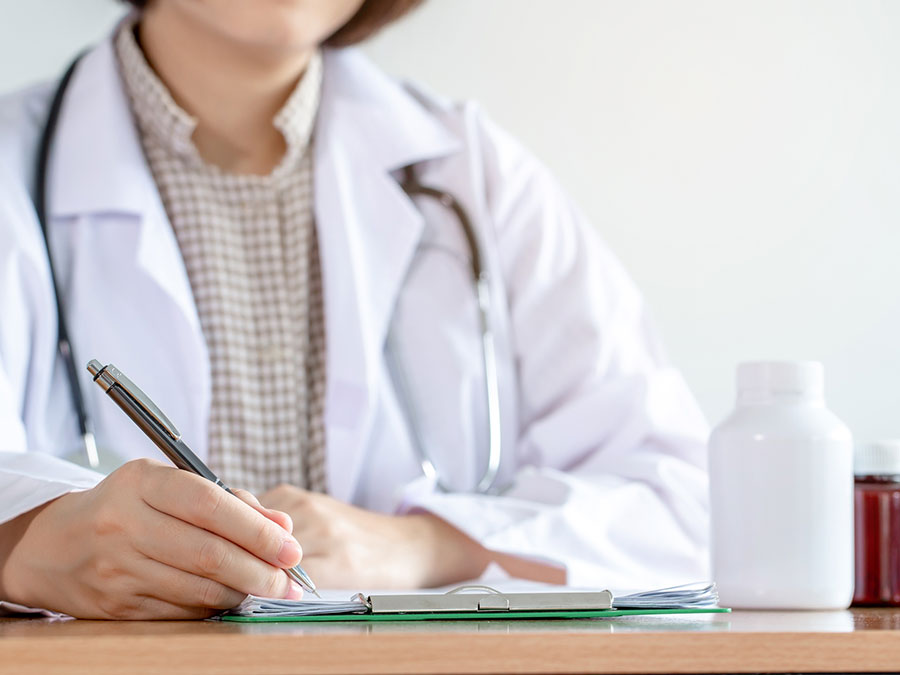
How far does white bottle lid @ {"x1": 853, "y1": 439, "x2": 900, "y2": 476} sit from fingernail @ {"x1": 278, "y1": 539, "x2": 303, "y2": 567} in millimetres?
336

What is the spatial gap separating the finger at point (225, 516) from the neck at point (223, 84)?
746mm

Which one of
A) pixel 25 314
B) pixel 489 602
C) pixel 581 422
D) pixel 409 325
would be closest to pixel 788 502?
pixel 489 602

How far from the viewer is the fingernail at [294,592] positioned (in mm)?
505

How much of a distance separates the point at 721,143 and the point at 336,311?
0.85m

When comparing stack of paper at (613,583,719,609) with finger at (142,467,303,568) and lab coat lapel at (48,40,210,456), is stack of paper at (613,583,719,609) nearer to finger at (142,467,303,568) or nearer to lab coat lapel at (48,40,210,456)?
finger at (142,467,303,568)

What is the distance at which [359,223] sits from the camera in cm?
114

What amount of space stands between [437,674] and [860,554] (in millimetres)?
351

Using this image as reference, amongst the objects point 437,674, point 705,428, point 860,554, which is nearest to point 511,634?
point 437,674

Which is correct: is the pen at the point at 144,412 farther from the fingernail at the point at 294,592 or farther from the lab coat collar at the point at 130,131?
the lab coat collar at the point at 130,131

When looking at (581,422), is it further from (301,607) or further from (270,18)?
(301,607)

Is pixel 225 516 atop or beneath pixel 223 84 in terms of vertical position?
beneath

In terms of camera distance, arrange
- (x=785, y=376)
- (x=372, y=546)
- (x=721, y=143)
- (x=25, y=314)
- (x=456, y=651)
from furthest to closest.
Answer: (x=721, y=143), (x=25, y=314), (x=372, y=546), (x=785, y=376), (x=456, y=651)

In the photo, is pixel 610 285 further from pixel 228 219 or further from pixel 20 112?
pixel 20 112

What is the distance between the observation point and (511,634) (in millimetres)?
368
